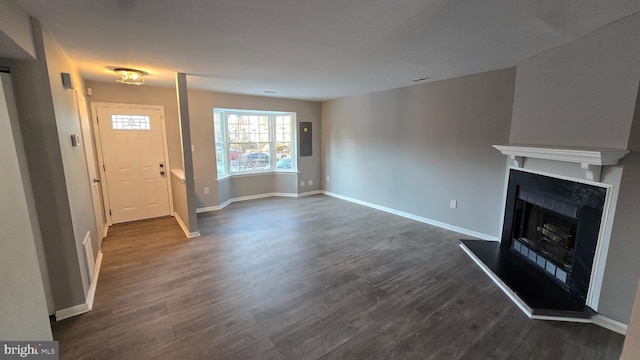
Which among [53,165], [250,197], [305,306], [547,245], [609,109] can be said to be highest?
[609,109]

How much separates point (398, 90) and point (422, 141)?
1041 mm

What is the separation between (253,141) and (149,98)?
85.8 inches

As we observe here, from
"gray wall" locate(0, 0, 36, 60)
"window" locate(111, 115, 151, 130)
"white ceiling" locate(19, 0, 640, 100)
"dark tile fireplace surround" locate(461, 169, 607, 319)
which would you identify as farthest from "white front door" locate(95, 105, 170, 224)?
"dark tile fireplace surround" locate(461, 169, 607, 319)

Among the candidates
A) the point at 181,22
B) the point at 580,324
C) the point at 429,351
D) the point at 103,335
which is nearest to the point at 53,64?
the point at 181,22

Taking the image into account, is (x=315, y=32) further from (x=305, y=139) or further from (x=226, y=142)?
(x=305, y=139)

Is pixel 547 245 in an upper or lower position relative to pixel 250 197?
upper

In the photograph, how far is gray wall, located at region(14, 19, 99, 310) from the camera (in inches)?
76.4

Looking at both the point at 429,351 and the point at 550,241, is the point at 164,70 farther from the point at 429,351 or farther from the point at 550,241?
the point at 550,241

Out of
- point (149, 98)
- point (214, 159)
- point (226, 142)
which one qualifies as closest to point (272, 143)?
point (226, 142)

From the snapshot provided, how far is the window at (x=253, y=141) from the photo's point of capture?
564cm

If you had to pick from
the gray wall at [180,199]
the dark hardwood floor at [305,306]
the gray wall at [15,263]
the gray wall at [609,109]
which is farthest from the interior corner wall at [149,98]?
the gray wall at [609,109]

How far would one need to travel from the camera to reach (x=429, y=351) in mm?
1864

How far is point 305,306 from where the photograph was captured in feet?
7.70

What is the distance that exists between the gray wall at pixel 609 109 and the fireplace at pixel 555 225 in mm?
148
